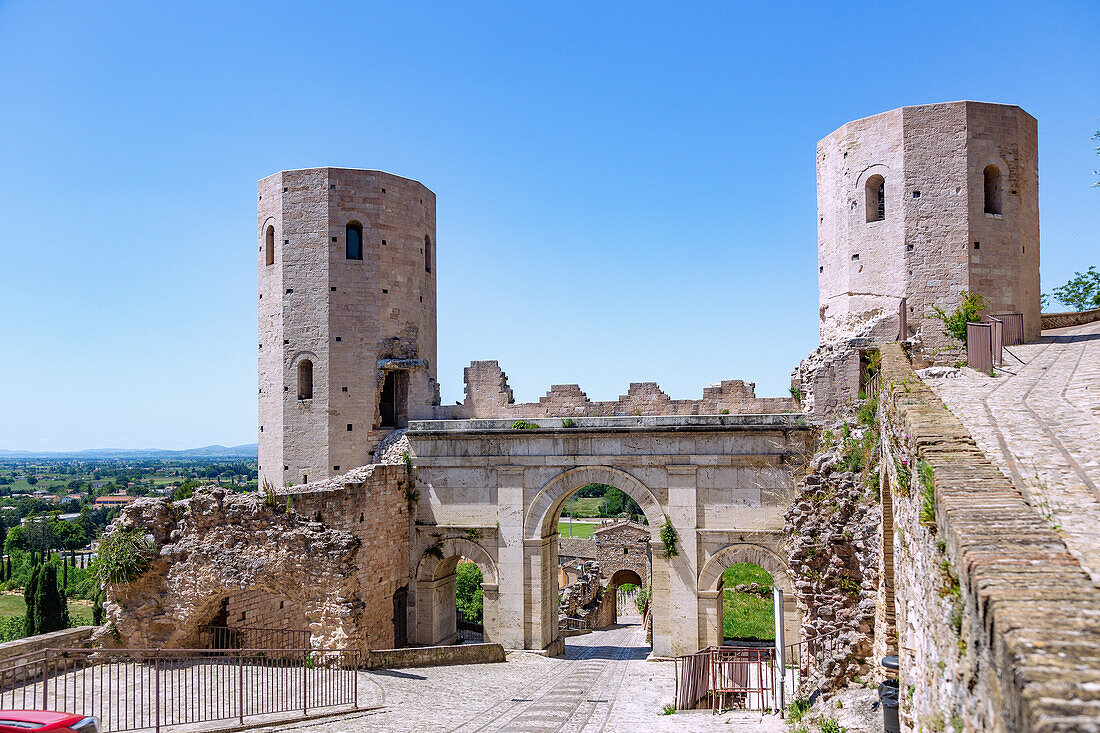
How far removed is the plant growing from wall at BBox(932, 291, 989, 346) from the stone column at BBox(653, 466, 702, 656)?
6.26 meters

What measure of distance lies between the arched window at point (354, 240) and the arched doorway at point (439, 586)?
26.4 ft

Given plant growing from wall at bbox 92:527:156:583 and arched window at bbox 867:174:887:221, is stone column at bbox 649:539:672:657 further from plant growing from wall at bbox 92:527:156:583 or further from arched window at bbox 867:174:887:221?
plant growing from wall at bbox 92:527:156:583

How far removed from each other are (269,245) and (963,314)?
1755cm

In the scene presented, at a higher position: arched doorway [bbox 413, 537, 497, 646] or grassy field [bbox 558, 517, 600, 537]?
arched doorway [bbox 413, 537, 497, 646]

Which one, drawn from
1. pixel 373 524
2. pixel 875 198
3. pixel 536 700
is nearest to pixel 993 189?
pixel 875 198

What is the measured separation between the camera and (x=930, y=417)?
24.7 ft

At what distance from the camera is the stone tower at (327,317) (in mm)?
20625

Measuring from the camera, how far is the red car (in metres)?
7.97

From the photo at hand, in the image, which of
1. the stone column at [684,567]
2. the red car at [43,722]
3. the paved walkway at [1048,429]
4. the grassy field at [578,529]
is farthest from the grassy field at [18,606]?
the paved walkway at [1048,429]

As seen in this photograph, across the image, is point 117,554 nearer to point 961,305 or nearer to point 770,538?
point 770,538

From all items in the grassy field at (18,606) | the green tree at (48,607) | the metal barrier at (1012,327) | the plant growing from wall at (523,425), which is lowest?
the grassy field at (18,606)

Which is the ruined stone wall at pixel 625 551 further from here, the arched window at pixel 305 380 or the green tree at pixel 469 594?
the arched window at pixel 305 380

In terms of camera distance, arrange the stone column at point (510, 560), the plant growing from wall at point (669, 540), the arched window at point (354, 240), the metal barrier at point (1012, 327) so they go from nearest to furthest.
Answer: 1. the metal barrier at point (1012, 327)
2. the plant growing from wall at point (669, 540)
3. the stone column at point (510, 560)
4. the arched window at point (354, 240)

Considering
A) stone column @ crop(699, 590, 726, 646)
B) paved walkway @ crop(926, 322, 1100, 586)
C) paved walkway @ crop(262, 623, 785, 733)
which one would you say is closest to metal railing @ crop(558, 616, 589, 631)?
paved walkway @ crop(262, 623, 785, 733)
